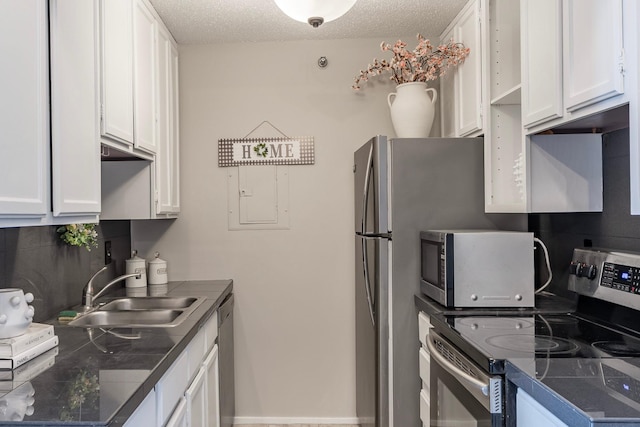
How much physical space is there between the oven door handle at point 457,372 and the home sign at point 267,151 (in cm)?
153

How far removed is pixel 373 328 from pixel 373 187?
722 millimetres

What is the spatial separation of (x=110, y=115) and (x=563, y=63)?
1637 mm

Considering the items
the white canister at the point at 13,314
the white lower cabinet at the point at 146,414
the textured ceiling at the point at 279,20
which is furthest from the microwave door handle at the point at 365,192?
the white canister at the point at 13,314

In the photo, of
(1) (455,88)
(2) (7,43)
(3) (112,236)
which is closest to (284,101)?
(1) (455,88)

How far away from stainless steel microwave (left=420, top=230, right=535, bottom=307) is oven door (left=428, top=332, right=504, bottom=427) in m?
0.26

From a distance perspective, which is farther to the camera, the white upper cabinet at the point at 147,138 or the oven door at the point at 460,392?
the white upper cabinet at the point at 147,138

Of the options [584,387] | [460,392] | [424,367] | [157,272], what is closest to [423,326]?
[424,367]

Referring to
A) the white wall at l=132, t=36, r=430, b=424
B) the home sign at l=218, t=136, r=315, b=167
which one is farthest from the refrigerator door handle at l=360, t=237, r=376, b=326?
the home sign at l=218, t=136, r=315, b=167

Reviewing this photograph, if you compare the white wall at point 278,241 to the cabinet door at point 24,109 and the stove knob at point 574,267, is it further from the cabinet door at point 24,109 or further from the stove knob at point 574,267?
the cabinet door at point 24,109

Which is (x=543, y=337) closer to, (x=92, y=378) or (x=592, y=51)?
(x=592, y=51)

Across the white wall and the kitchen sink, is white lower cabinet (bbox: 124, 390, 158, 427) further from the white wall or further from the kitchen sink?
the white wall

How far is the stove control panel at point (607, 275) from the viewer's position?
1523 millimetres

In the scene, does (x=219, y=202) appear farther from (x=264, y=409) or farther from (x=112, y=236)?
(x=264, y=409)

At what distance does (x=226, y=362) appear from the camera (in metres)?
2.56
